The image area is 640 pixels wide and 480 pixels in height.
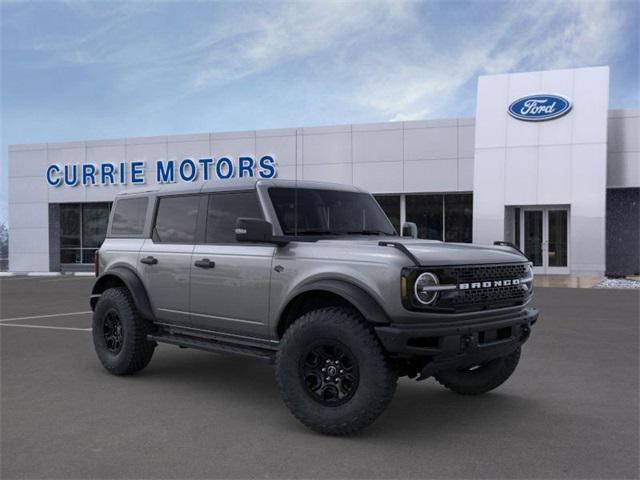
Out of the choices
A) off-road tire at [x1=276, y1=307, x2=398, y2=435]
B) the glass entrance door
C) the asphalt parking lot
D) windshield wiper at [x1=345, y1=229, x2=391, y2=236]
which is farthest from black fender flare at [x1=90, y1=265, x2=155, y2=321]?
the glass entrance door

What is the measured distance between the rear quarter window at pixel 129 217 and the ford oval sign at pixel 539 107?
1828 centimetres

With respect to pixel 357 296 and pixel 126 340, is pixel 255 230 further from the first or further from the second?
pixel 126 340

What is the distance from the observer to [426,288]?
440cm

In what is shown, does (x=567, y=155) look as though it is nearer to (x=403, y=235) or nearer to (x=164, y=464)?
(x=403, y=235)

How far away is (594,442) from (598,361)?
3279 mm

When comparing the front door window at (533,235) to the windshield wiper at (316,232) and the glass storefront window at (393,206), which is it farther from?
the windshield wiper at (316,232)

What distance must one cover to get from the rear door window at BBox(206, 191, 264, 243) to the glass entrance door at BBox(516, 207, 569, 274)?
19137 mm

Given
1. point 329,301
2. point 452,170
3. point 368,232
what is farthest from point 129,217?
point 452,170

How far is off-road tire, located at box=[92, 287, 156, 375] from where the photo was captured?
6.47 meters

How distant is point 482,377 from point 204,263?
283 centimetres

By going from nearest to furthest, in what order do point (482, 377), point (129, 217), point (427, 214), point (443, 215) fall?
point (482, 377) < point (129, 217) < point (443, 215) < point (427, 214)

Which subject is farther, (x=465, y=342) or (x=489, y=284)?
(x=489, y=284)

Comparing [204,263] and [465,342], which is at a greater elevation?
[204,263]

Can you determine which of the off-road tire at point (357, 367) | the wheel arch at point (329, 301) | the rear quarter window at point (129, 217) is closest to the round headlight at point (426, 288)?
the wheel arch at point (329, 301)
